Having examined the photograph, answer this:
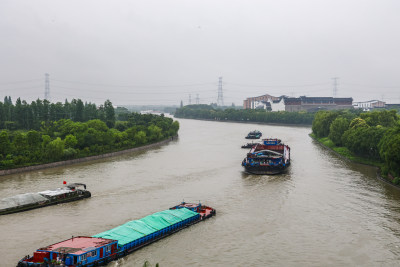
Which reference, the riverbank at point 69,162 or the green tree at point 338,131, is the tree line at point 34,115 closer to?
the riverbank at point 69,162

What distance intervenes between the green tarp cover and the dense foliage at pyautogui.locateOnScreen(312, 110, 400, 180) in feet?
58.5

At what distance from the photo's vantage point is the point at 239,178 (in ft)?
119

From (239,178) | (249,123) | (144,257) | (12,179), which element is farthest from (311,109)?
(144,257)

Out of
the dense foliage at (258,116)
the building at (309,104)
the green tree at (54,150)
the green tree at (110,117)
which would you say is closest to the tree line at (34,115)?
the green tree at (110,117)

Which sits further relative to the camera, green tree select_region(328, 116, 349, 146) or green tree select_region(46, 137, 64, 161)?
green tree select_region(328, 116, 349, 146)

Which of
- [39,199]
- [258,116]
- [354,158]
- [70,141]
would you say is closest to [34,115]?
[70,141]

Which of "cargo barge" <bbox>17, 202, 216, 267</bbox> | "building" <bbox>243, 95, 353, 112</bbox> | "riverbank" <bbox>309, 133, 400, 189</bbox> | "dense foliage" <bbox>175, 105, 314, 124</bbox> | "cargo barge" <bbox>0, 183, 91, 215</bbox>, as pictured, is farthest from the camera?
"building" <bbox>243, 95, 353, 112</bbox>

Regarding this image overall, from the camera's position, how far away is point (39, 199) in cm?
2633

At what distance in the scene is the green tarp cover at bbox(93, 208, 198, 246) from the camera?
62.8ft

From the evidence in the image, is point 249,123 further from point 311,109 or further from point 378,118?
point 378,118

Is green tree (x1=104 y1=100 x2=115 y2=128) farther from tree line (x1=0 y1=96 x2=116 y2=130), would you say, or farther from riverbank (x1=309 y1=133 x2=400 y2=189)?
riverbank (x1=309 y1=133 x2=400 y2=189)

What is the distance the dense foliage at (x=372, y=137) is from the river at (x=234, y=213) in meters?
2.33

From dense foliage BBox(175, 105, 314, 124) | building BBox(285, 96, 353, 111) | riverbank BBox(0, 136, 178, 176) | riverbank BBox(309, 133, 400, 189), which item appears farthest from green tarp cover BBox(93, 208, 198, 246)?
building BBox(285, 96, 353, 111)

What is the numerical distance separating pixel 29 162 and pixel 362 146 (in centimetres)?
3538
